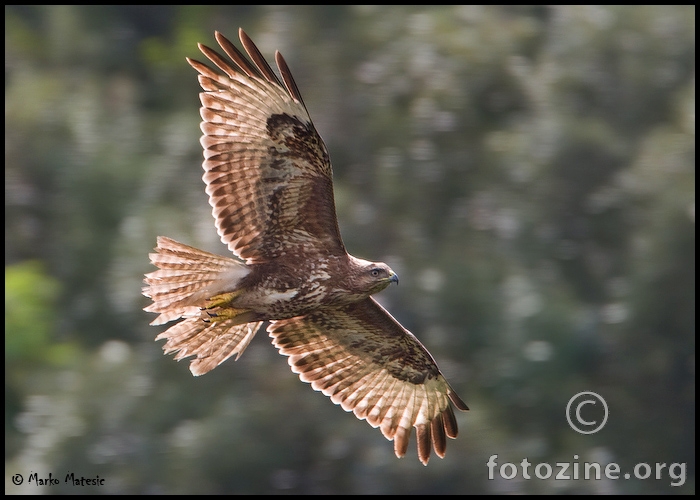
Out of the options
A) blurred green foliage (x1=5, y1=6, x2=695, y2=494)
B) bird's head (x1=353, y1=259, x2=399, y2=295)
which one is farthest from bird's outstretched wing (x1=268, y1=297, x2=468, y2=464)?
blurred green foliage (x1=5, y1=6, x2=695, y2=494)

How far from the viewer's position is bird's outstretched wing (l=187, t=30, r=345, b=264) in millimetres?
6215

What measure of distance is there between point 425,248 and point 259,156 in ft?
16.5

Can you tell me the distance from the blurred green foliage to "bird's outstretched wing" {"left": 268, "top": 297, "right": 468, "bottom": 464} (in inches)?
97.6

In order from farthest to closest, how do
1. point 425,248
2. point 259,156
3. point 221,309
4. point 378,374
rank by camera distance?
point 425,248 < point 378,374 < point 221,309 < point 259,156

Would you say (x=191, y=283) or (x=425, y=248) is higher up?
(x=425, y=248)

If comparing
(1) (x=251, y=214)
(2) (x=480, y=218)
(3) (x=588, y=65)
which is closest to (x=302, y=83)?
(2) (x=480, y=218)

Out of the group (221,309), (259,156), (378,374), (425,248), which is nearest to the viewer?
(259,156)

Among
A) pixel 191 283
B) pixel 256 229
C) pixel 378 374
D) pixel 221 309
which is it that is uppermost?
pixel 256 229

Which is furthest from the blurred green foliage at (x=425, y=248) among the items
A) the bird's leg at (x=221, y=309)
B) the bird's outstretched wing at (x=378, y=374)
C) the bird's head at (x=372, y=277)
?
the bird's head at (x=372, y=277)

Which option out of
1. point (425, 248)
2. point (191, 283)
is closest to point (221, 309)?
point (191, 283)

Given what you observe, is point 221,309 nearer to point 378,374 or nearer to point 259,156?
point 259,156

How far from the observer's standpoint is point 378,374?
24.1 feet

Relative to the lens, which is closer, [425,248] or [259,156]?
[259,156]

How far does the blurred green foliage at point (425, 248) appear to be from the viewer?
407 inches
